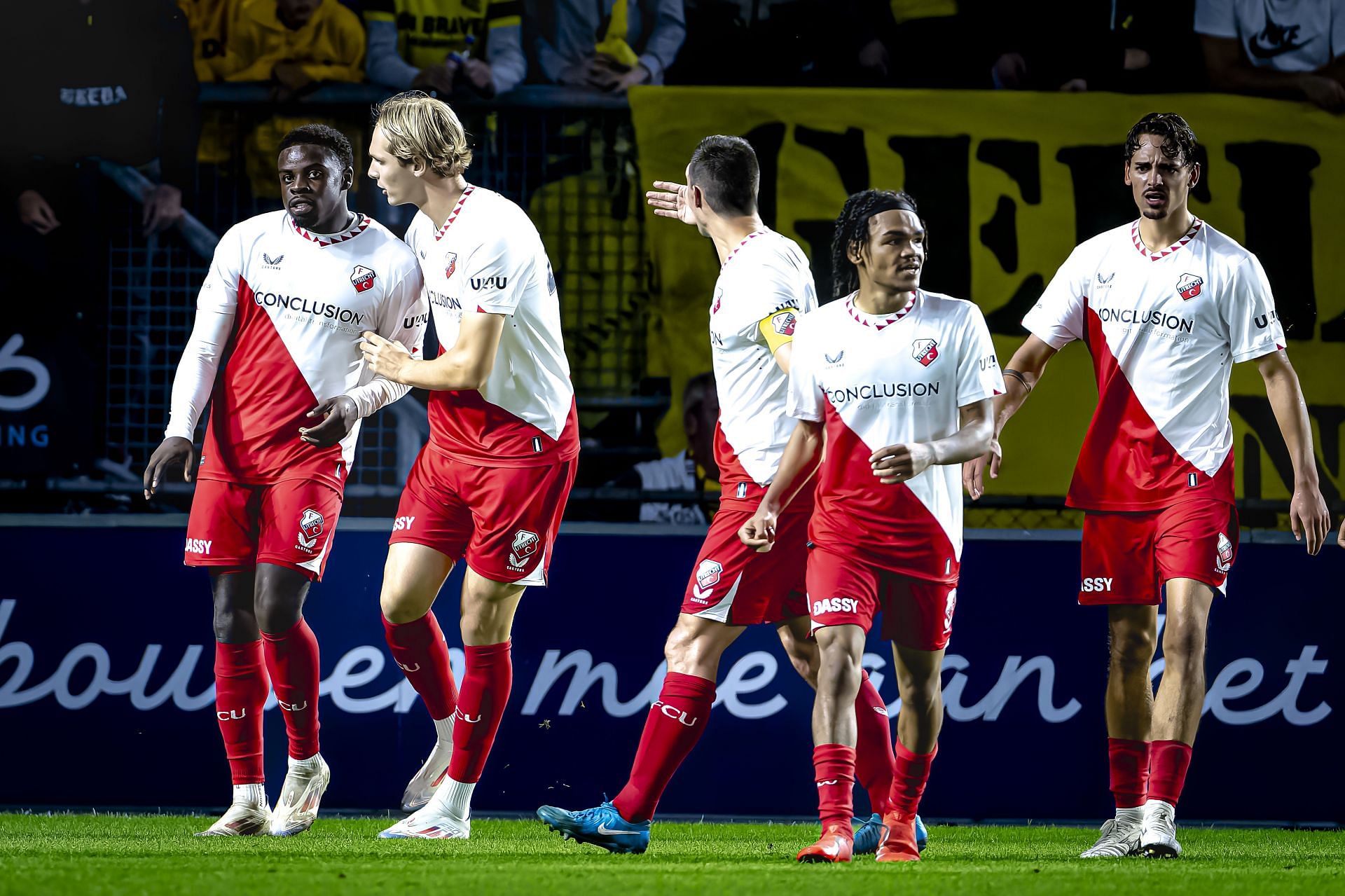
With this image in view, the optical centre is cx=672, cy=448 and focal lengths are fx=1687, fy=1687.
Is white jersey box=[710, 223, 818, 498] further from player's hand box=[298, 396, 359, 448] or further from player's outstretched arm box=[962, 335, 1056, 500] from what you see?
player's hand box=[298, 396, 359, 448]

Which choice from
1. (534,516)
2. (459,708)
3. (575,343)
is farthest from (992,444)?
(575,343)

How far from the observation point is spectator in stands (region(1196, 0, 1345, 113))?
7.62m

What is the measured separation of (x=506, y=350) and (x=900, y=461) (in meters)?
1.49

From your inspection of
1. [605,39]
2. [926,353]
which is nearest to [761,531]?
[926,353]

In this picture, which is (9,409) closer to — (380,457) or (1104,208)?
(380,457)

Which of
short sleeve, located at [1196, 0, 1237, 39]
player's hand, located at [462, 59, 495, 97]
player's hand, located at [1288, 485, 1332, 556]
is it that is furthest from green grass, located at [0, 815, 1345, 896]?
short sleeve, located at [1196, 0, 1237, 39]

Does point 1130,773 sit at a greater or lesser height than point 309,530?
lesser

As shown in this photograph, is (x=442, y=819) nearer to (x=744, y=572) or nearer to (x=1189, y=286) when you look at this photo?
(x=744, y=572)

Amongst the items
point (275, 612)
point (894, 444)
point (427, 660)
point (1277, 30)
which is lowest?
point (427, 660)

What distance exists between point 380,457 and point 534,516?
90.8 inches

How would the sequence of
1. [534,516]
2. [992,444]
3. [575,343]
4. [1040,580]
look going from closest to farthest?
1. [992,444]
2. [534,516]
3. [1040,580]
4. [575,343]

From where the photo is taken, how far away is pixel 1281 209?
7.64m

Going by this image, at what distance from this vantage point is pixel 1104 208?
769 centimetres

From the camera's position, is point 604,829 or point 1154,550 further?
point 1154,550
